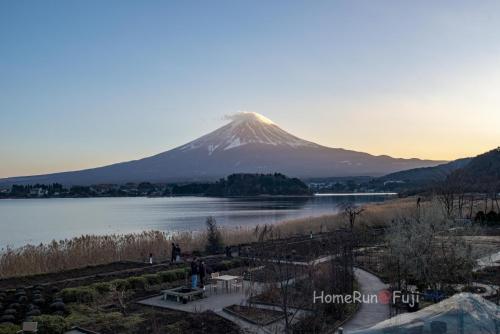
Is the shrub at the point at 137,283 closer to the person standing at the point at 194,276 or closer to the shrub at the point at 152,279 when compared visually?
the shrub at the point at 152,279

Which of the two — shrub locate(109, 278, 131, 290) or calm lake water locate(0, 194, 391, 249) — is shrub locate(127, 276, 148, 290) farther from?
calm lake water locate(0, 194, 391, 249)

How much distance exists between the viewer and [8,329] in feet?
30.2

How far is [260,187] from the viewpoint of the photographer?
446 feet

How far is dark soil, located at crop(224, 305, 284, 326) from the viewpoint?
33.0 ft

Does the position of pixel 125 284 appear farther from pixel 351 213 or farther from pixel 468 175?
pixel 468 175

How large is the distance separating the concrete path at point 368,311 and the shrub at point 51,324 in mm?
5305

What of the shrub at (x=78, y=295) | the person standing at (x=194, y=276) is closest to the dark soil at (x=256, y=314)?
→ the person standing at (x=194, y=276)

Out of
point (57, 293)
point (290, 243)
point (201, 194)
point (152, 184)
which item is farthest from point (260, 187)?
point (57, 293)

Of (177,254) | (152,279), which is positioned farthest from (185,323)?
(177,254)

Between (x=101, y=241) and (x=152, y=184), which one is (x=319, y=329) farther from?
(x=152, y=184)

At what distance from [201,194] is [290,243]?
135 metres

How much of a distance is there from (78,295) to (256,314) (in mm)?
4636

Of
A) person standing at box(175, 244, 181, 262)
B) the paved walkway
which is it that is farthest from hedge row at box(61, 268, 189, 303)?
person standing at box(175, 244, 181, 262)

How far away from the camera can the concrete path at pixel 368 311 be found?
955cm
